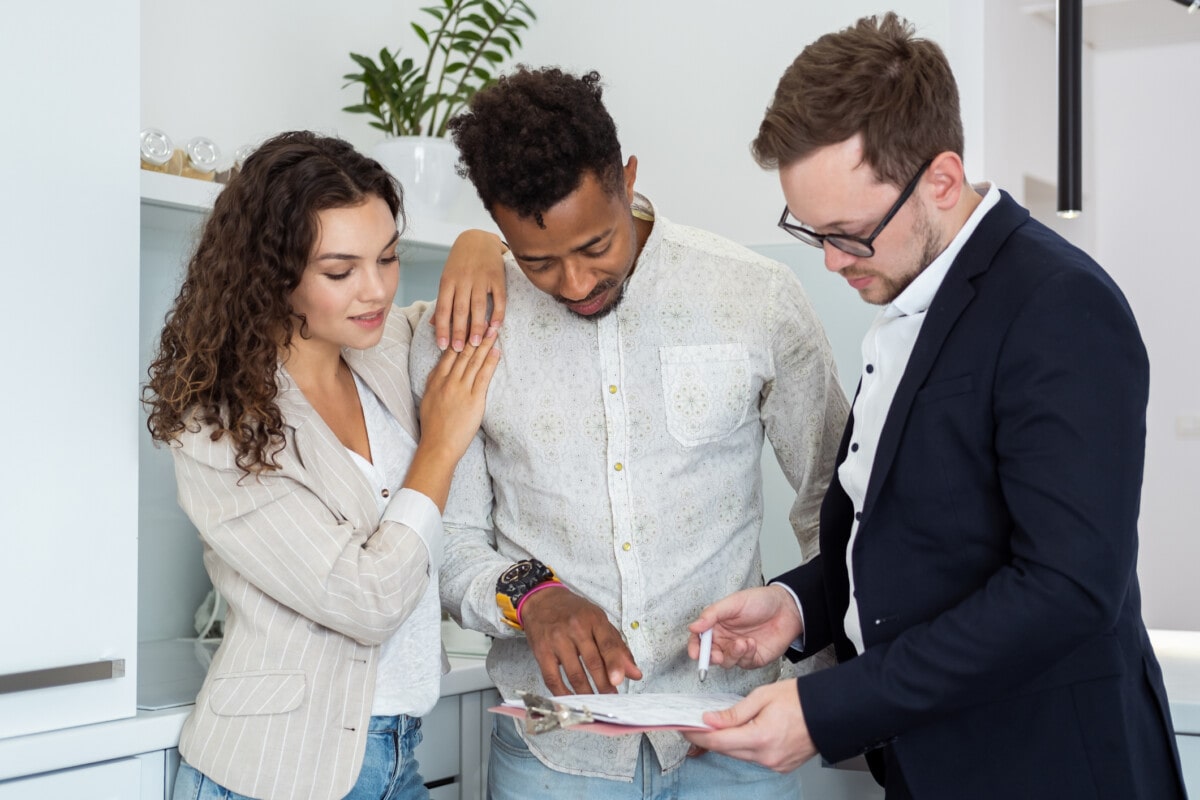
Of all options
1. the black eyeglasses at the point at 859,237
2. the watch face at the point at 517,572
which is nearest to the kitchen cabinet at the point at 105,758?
the watch face at the point at 517,572

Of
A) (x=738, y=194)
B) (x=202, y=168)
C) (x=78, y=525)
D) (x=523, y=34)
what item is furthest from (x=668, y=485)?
(x=523, y=34)

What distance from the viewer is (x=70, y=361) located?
4.94 feet

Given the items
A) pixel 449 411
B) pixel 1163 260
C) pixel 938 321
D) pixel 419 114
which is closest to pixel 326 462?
pixel 449 411

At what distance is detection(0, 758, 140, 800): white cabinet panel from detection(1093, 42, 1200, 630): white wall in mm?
4203

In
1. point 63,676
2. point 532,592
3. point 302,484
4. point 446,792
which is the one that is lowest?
point 446,792

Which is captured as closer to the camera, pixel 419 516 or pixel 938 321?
pixel 938 321

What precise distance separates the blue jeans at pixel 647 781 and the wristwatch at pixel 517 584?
0.61 feet

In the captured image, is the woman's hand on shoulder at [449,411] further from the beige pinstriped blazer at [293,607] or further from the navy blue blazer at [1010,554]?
the navy blue blazer at [1010,554]

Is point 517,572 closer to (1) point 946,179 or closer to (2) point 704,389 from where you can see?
(2) point 704,389

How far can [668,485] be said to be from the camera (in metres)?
1.54

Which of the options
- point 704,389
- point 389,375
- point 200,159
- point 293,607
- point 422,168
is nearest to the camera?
point 293,607

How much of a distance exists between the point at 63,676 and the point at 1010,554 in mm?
1090

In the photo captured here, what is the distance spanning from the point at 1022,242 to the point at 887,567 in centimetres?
34

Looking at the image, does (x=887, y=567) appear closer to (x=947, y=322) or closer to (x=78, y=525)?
(x=947, y=322)
